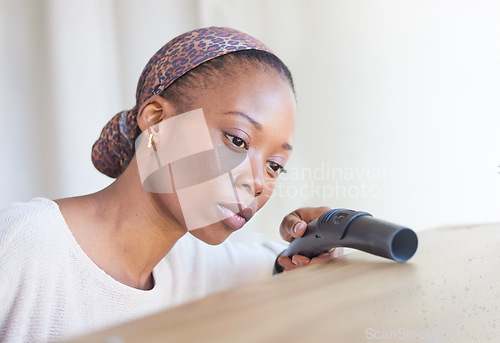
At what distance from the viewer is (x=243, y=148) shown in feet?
2.38

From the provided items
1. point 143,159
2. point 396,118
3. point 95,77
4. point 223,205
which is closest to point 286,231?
point 223,205

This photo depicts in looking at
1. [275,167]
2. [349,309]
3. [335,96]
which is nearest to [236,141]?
[275,167]

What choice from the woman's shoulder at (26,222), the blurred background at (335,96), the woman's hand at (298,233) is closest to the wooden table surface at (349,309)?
the woman's hand at (298,233)

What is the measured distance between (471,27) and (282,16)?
0.62m

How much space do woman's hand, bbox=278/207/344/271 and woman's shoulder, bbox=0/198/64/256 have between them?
0.37m

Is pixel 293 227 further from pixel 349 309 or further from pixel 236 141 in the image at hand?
pixel 349 309

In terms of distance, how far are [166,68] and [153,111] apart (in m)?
0.08

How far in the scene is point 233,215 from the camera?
74cm

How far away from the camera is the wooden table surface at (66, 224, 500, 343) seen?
0.98 ft

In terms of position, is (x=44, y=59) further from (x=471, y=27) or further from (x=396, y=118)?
(x=471, y=27)

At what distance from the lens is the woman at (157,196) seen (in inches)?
26.5

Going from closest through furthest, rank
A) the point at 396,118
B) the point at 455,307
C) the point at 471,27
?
1. the point at 455,307
2. the point at 471,27
3. the point at 396,118

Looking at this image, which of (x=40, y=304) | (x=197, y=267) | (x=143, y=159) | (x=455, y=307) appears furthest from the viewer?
(x=197, y=267)

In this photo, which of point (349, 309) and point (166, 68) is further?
point (166, 68)
